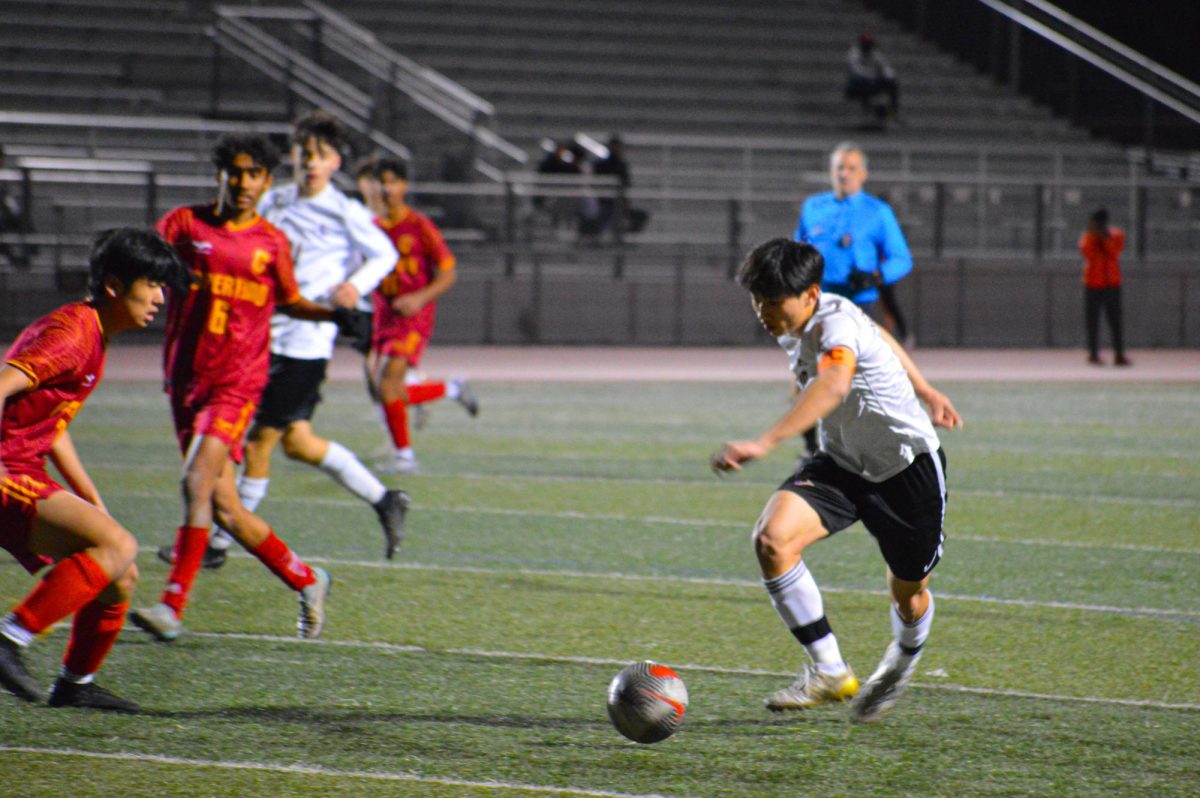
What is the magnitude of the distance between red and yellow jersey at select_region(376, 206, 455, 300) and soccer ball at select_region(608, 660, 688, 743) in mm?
5827

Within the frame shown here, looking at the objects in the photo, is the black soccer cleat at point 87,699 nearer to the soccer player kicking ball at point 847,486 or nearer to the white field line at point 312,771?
the white field line at point 312,771

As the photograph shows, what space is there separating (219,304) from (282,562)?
→ 100 centimetres

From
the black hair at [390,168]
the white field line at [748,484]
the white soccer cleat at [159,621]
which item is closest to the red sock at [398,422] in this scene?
the white field line at [748,484]

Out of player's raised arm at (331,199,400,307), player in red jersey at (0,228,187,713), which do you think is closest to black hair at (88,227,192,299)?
player in red jersey at (0,228,187,713)

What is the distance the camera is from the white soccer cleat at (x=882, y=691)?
4621 millimetres

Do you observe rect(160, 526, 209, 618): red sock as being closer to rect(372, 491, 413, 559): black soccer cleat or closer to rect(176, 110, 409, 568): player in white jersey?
rect(176, 110, 409, 568): player in white jersey

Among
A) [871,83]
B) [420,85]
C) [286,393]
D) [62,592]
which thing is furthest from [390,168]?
[871,83]

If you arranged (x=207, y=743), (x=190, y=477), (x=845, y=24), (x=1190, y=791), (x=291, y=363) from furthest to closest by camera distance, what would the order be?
(x=845, y=24), (x=291, y=363), (x=190, y=477), (x=207, y=743), (x=1190, y=791)

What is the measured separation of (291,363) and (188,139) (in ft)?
52.0

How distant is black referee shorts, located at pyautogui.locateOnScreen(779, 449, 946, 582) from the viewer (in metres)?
4.60

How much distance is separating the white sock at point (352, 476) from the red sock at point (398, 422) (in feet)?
8.93

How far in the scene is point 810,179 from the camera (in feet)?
74.5

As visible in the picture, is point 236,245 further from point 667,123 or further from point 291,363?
point 667,123

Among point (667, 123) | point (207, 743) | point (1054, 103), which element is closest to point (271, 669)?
point (207, 743)
